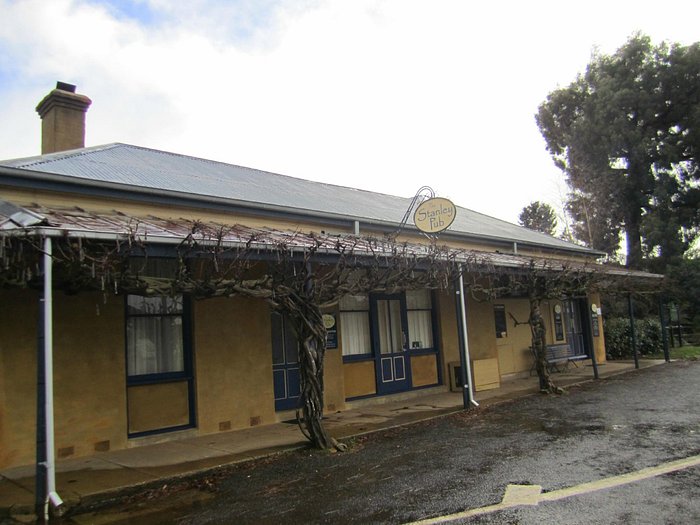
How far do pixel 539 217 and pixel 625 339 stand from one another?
110 ft

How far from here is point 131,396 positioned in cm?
802

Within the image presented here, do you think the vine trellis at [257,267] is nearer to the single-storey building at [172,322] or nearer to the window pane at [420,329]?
the single-storey building at [172,322]

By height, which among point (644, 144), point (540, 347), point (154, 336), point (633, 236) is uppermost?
point (644, 144)

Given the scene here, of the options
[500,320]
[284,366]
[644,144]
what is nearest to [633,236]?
[644,144]

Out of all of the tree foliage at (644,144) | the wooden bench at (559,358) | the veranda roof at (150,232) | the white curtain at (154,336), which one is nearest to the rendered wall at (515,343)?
the wooden bench at (559,358)

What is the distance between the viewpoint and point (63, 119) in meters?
11.4

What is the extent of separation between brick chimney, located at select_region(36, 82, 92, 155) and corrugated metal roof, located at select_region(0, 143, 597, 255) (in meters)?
0.82

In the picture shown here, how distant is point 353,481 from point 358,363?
17.4ft

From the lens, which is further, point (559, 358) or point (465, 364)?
point (559, 358)

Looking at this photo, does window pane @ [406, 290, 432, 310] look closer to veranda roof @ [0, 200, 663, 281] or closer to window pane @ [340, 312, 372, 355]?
window pane @ [340, 312, 372, 355]

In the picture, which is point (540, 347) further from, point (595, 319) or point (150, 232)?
point (150, 232)

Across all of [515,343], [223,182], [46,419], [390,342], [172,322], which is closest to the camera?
→ [46,419]

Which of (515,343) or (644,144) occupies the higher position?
(644,144)

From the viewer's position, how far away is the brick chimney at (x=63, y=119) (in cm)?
1128
